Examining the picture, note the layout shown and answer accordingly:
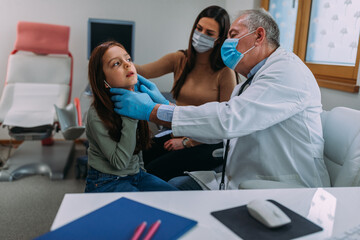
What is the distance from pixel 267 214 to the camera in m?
0.65

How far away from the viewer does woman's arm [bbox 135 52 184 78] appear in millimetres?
2086

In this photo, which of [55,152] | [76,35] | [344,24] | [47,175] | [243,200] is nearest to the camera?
[243,200]

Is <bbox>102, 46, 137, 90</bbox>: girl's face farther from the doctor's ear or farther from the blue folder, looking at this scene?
the blue folder

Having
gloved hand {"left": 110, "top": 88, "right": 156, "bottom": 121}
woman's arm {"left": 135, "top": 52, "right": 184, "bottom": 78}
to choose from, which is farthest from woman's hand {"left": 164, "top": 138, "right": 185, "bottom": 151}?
gloved hand {"left": 110, "top": 88, "right": 156, "bottom": 121}

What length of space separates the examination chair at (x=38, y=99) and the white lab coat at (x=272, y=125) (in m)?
1.77

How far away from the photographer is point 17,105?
2.95m

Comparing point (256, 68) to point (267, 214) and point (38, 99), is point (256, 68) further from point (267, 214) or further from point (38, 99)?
point (38, 99)

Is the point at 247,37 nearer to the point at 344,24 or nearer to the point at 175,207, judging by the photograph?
the point at 175,207

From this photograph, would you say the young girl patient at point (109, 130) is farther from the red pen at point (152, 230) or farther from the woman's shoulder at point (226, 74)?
the woman's shoulder at point (226, 74)

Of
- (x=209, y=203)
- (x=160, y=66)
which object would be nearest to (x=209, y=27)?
(x=160, y=66)

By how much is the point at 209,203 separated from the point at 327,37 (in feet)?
6.69

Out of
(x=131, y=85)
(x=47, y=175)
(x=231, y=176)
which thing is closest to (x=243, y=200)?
(x=231, y=176)

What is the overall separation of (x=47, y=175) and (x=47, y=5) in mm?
1841

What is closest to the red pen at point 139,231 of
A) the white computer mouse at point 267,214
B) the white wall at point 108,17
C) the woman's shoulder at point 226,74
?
the white computer mouse at point 267,214
